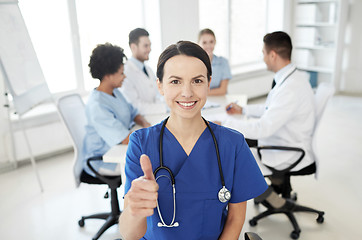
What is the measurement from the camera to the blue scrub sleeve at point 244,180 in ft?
4.28

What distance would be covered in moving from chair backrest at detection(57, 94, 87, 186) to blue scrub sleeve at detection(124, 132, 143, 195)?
1133mm

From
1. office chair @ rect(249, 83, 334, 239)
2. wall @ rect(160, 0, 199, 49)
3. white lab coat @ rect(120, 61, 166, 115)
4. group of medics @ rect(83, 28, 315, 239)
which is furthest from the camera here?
wall @ rect(160, 0, 199, 49)

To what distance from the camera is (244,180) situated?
131 centimetres

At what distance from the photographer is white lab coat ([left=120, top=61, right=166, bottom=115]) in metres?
2.88

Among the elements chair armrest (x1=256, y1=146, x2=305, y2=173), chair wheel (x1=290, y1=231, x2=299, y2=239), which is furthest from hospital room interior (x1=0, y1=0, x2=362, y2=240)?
chair armrest (x1=256, y1=146, x2=305, y2=173)

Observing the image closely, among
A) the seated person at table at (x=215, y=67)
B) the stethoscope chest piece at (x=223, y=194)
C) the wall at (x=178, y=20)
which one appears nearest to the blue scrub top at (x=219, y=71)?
the seated person at table at (x=215, y=67)

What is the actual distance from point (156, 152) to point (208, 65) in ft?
1.15

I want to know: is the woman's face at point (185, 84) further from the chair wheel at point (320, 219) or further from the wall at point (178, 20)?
the wall at point (178, 20)

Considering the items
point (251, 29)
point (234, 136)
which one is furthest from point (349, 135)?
point (234, 136)

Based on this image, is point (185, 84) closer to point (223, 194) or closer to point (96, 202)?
point (223, 194)

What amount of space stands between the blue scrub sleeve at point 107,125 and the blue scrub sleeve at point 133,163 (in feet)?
3.19

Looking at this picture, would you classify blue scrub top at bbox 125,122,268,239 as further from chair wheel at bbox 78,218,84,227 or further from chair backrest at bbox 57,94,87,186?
chair wheel at bbox 78,218,84,227

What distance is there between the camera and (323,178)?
3.26m

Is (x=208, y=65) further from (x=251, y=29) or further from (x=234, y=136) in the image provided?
(x=251, y=29)
